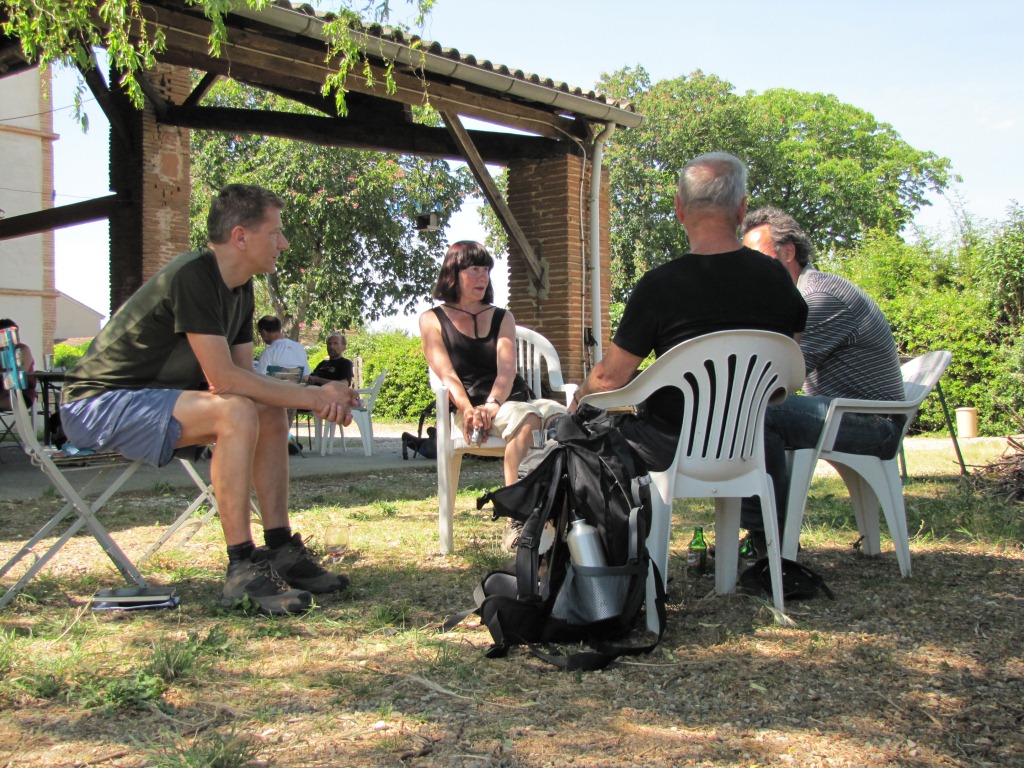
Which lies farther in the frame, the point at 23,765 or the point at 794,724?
the point at 794,724

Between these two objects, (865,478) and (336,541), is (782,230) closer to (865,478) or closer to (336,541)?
(865,478)

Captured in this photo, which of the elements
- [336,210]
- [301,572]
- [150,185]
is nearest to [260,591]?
[301,572]

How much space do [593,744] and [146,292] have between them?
2275mm

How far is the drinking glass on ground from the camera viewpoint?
4098mm

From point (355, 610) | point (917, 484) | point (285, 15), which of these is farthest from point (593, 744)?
point (285, 15)

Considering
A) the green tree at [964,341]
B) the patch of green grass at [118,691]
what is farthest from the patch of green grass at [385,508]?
the green tree at [964,341]

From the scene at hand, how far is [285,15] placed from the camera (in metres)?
6.97

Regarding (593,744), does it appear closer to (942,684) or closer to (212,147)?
(942,684)

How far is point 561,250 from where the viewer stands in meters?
10.4

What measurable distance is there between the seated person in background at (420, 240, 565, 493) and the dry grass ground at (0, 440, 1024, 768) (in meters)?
0.73

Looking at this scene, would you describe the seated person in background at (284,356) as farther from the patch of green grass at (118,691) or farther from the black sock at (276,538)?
the patch of green grass at (118,691)

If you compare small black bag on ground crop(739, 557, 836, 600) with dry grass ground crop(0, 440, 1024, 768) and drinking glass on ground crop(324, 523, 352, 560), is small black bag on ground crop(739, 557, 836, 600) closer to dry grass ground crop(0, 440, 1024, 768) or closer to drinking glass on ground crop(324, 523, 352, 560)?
dry grass ground crop(0, 440, 1024, 768)

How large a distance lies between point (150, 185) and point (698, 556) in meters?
7.69

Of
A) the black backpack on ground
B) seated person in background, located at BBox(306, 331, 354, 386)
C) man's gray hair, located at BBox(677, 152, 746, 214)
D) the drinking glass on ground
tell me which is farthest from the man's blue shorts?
seated person in background, located at BBox(306, 331, 354, 386)
